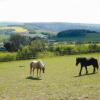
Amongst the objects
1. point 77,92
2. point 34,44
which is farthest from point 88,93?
point 34,44

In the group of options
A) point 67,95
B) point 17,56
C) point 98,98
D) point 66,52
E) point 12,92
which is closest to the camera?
point 98,98

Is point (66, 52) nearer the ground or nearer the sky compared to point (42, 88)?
nearer the ground

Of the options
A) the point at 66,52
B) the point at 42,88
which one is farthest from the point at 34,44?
the point at 42,88

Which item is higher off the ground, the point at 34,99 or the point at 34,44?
the point at 34,99

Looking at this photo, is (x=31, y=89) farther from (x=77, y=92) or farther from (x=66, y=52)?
(x=66, y=52)

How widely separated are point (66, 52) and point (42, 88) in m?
54.8

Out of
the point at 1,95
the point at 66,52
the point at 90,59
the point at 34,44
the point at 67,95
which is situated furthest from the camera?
the point at 34,44

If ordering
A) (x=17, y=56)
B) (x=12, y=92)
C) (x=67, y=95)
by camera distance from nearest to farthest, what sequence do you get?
1. (x=67, y=95)
2. (x=12, y=92)
3. (x=17, y=56)

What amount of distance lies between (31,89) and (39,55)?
52.0 meters

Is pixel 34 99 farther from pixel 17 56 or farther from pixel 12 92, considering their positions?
pixel 17 56

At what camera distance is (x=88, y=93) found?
18.4 metres

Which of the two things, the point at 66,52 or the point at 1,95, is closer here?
the point at 1,95

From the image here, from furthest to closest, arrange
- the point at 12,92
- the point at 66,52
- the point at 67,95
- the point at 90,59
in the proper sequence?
the point at 66,52, the point at 90,59, the point at 12,92, the point at 67,95

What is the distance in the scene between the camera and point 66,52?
76062 millimetres
